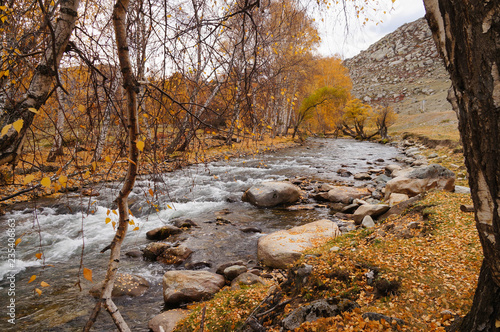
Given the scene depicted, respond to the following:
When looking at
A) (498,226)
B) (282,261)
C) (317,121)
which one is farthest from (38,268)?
(317,121)

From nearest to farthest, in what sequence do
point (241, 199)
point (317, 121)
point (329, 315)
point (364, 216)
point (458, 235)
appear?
1. point (329, 315)
2. point (458, 235)
3. point (364, 216)
4. point (241, 199)
5. point (317, 121)

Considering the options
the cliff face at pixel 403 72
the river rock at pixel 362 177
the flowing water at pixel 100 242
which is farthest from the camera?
the cliff face at pixel 403 72

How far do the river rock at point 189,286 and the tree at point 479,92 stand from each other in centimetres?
373

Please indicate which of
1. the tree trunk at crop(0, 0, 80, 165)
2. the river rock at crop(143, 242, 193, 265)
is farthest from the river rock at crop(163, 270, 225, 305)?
the tree trunk at crop(0, 0, 80, 165)

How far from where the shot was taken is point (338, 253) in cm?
363

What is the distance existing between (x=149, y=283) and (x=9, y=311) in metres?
2.03

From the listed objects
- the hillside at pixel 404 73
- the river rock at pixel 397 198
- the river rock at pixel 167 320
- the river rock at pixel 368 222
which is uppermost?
the hillside at pixel 404 73

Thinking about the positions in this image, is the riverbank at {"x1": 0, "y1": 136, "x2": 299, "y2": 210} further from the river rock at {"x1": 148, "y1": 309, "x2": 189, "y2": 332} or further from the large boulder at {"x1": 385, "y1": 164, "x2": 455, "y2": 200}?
the large boulder at {"x1": 385, "y1": 164, "x2": 455, "y2": 200}

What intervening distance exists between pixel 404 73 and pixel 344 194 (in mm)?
71508

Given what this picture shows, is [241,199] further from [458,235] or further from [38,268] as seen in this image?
[458,235]

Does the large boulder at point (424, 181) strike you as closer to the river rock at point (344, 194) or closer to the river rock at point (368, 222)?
the river rock at point (344, 194)

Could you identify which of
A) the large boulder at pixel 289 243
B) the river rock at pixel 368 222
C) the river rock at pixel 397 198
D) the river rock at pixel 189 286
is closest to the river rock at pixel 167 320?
the river rock at pixel 189 286

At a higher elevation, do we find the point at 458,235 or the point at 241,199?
the point at 458,235

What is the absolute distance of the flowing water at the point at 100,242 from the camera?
4008mm
